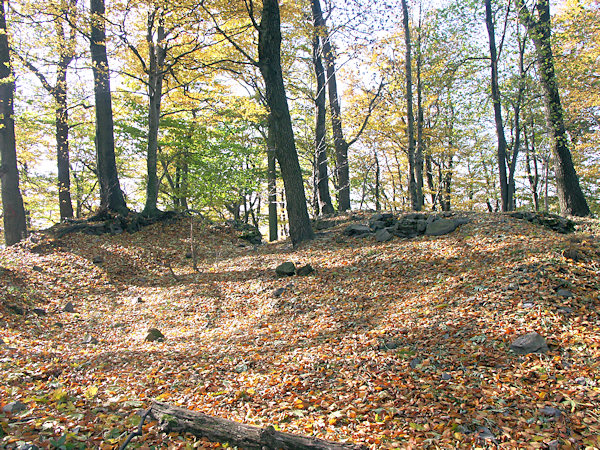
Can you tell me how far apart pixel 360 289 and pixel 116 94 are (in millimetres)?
13044

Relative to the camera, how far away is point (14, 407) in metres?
2.65

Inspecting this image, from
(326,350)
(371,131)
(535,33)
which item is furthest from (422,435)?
(371,131)

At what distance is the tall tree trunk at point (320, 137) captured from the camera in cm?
1080

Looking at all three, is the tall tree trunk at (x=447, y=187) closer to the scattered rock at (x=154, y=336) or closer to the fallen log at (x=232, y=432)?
the scattered rock at (x=154, y=336)

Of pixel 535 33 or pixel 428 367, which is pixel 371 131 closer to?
pixel 535 33

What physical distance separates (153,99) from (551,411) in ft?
39.4

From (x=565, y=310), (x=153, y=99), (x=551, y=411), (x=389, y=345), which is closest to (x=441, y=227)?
(x=565, y=310)

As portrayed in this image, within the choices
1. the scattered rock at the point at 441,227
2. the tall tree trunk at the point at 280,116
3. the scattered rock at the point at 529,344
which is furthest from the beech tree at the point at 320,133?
the scattered rock at the point at 529,344

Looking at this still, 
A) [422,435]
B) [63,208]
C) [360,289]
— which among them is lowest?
[422,435]

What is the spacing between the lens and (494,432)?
8.21ft

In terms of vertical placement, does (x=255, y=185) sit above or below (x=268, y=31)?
below

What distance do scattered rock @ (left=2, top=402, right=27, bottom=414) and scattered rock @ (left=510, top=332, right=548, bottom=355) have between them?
428cm

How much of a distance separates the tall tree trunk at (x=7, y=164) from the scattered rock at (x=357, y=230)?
9.59 m

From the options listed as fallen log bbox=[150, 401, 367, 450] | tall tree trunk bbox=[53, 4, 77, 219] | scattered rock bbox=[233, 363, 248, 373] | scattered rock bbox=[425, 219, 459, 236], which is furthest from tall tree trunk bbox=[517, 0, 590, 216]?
tall tree trunk bbox=[53, 4, 77, 219]
